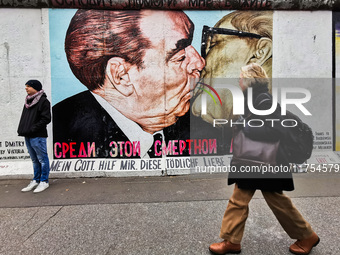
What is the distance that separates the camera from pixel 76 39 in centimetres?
536

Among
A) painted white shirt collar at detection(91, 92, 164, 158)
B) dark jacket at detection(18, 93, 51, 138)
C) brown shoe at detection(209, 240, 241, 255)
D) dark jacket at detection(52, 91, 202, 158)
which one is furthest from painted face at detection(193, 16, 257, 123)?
brown shoe at detection(209, 240, 241, 255)

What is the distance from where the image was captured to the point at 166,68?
5.47 metres

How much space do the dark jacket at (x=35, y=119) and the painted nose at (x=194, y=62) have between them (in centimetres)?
307

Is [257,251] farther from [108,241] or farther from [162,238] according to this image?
[108,241]

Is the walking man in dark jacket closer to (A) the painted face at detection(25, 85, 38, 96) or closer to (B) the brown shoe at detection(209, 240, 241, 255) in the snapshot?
(A) the painted face at detection(25, 85, 38, 96)

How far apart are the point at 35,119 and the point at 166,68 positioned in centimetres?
284

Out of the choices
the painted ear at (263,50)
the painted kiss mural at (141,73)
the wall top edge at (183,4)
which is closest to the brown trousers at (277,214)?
the painted kiss mural at (141,73)

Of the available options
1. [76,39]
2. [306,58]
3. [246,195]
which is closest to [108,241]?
[246,195]

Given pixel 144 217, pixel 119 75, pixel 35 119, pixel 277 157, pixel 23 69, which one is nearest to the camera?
pixel 277 157

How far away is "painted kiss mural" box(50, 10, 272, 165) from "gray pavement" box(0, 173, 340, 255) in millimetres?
1036

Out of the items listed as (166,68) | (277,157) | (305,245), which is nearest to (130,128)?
(166,68)

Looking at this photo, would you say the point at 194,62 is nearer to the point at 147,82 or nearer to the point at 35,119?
the point at 147,82

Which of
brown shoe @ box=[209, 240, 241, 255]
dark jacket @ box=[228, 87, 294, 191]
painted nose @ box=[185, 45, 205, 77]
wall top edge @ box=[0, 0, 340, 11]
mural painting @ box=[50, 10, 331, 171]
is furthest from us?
painted nose @ box=[185, 45, 205, 77]

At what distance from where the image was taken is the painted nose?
18.1 feet
